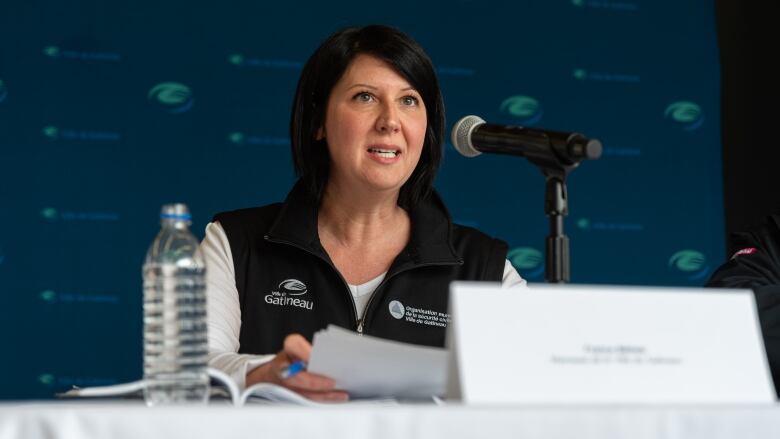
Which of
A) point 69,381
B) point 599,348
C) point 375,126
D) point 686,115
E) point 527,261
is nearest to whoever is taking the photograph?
point 599,348

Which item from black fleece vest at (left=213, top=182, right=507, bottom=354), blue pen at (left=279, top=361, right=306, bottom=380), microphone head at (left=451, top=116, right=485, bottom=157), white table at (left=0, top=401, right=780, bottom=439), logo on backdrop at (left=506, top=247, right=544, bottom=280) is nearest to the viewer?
white table at (left=0, top=401, right=780, bottom=439)

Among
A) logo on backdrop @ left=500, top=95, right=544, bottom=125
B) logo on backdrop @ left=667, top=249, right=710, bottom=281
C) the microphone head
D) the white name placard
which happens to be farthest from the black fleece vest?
logo on backdrop @ left=667, top=249, right=710, bottom=281

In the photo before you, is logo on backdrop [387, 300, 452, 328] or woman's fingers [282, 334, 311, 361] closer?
woman's fingers [282, 334, 311, 361]

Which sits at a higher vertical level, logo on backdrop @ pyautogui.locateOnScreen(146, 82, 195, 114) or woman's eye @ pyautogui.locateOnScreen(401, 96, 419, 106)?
logo on backdrop @ pyautogui.locateOnScreen(146, 82, 195, 114)

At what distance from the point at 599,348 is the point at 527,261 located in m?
2.89

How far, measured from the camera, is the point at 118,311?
3.41 m

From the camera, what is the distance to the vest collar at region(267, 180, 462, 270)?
6.47ft

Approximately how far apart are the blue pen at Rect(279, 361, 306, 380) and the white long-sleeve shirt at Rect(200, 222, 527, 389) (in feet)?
1.20

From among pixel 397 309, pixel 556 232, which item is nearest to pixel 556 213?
pixel 556 232

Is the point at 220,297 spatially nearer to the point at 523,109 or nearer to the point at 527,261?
the point at 527,261

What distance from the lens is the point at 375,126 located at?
2014 millimetres

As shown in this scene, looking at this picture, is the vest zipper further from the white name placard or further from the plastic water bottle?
the white name placard

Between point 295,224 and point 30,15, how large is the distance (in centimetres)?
189

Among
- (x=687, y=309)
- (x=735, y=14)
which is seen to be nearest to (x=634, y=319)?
(x=687, y=309)
